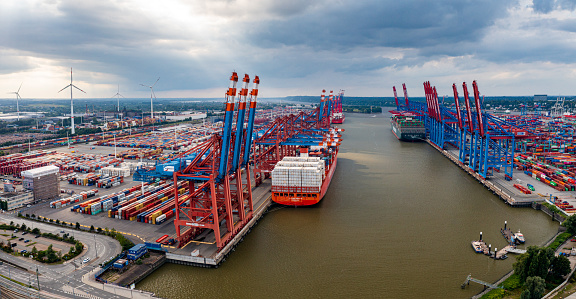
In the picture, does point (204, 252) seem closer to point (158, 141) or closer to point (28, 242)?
point (28, 242)

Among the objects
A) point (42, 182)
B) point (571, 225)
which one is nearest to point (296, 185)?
point (571, 225)

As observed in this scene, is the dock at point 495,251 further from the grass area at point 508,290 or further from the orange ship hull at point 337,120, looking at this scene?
the orange ship hull at point 337,120

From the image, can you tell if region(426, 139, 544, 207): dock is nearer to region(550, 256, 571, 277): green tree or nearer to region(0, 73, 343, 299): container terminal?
region(550, 256, 571, 277): green tree

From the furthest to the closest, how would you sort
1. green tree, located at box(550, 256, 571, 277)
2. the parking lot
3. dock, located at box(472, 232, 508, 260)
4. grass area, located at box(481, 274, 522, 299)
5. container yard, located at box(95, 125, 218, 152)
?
container yard, located at box(95, 125, 218, 152) → the parking lot → dock, located at box(472, 232, 508, 260) → green tree, located at box(550, 256, 571, 277) → grass area, located at box(481, 274, 522, 299)

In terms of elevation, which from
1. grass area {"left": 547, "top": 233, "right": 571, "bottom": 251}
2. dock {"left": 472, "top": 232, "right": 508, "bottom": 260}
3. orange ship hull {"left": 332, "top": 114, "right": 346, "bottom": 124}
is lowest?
dock {"left": 472, "top": 232, "right": 508, "bottom": 260}

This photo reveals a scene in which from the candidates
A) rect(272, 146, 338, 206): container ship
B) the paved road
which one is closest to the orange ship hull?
rect(272, 146, 338, 206): container ship

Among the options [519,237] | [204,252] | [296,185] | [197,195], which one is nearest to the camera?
[204,252]
